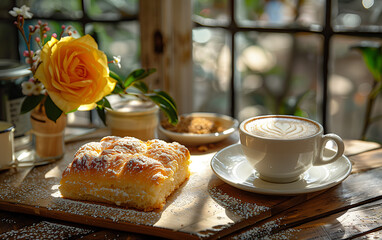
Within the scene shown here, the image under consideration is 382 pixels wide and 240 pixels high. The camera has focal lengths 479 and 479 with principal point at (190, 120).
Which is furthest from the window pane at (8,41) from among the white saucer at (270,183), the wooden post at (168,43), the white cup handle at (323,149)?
the white cup handle at (323,149)

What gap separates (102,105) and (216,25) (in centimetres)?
66

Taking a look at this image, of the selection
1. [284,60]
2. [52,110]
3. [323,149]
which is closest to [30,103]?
[52,110]

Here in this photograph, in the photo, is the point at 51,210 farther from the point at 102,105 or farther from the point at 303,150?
the point at 303,150

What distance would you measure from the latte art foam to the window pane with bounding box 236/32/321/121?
0.93 meters

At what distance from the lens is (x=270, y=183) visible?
1.08m

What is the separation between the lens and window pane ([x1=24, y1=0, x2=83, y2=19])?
195 cm

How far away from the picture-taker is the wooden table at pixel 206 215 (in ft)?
3.03

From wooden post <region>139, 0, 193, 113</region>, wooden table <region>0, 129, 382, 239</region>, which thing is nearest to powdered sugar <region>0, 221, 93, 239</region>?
wooden table <region>0, 129, 382, 239</region>

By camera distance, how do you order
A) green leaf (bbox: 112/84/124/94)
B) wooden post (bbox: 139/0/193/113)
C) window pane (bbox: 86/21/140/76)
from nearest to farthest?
green leaf (bbox: 112/84/124/94) < wooden post (bbox: 139/0/193/113) < window pane (bbox: 86/21/140/76)

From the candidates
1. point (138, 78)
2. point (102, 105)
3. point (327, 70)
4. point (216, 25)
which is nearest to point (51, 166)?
point (102, 105)

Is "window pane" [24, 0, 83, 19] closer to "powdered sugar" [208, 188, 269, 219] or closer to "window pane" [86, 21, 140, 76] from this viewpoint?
"window pane" [86, 21, 140, 76]

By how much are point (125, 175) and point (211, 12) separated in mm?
1078

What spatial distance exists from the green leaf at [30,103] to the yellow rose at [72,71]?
9 centimetres

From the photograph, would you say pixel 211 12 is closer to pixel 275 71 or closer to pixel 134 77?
pixel 275 71
